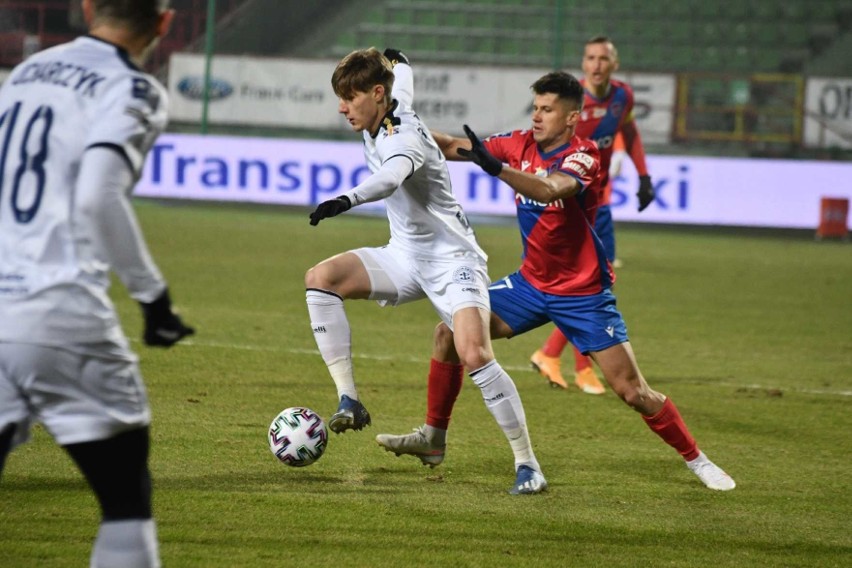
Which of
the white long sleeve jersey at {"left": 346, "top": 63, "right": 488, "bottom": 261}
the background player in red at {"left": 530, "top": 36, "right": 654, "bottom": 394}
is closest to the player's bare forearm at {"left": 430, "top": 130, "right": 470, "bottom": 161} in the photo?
the white long sleeve jersey at {"left": 346, "top": 63, "right": 488, "bottom": 261}

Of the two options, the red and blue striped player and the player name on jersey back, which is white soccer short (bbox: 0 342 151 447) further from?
the red and blue striped player

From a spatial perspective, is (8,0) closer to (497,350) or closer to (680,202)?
(680,202)

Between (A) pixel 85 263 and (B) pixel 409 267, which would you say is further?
(B) pixel 409 267

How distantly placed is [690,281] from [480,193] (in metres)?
5.63

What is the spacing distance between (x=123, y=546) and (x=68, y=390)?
40 centimetres

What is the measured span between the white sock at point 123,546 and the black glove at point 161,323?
0.44 m

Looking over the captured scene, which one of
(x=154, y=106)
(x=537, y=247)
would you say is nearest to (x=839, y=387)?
(x=537, y=247)

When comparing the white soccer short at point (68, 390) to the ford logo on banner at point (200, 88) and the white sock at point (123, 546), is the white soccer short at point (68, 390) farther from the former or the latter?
the ford logo on banner at point (200, 88)

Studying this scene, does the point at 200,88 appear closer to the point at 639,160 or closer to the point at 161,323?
the point at 639,160

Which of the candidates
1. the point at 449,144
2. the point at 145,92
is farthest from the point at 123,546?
the point at 449,144

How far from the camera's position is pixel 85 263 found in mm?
3137

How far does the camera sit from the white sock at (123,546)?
316 centimetres

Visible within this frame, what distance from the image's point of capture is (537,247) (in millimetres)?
6066

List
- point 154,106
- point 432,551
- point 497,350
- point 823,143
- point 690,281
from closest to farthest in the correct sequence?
point 154,106
point 432,551
point 497,350
point 690,281
point 823,143
